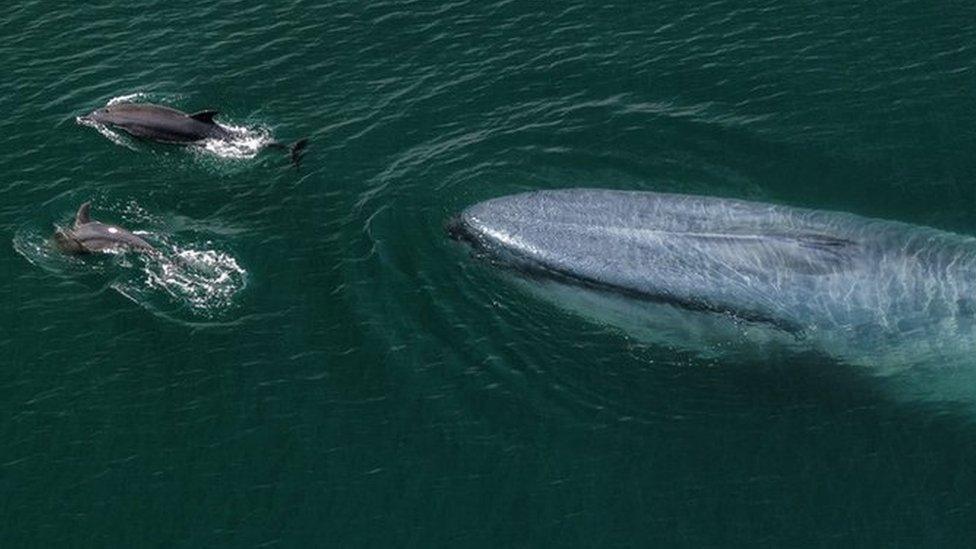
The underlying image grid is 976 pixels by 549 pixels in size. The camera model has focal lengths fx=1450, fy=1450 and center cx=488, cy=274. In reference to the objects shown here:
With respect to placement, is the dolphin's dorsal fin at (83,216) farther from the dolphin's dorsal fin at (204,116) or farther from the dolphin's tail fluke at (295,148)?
the dolphin's tail fluke at (295,148)

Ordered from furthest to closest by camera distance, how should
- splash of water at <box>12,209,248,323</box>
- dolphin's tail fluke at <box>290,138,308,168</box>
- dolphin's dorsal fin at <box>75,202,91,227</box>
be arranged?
dolphin's tail fluke at <box>290,138,308,168</box> → dolphin's dorsal fin at <box>75,202,91,227</box> → splash of water at <box>12,209,248,323</box>

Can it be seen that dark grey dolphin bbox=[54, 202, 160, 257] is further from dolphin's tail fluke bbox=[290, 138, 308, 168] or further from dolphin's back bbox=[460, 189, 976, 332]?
dolphin's back bbox=[460, 189, 976, 332]

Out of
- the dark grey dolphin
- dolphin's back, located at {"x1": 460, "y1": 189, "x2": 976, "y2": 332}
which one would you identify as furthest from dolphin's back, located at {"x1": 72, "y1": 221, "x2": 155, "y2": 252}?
dolphin's back, located at {"x1": 460, "y1": 189, "x2": 976, "y2": 332}

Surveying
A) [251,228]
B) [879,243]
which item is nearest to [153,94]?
[251,228]

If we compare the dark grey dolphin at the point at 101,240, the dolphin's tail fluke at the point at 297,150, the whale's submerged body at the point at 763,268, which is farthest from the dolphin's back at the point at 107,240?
the whale's submerged body at the point at 763,268

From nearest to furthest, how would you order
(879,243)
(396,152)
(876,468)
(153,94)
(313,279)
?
(876,468), (879,243), (313,279), (396,152), (153,94)

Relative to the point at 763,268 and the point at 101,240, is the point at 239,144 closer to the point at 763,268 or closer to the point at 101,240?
the point at 101,240

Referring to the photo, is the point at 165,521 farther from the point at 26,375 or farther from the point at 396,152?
the point at 396,152
